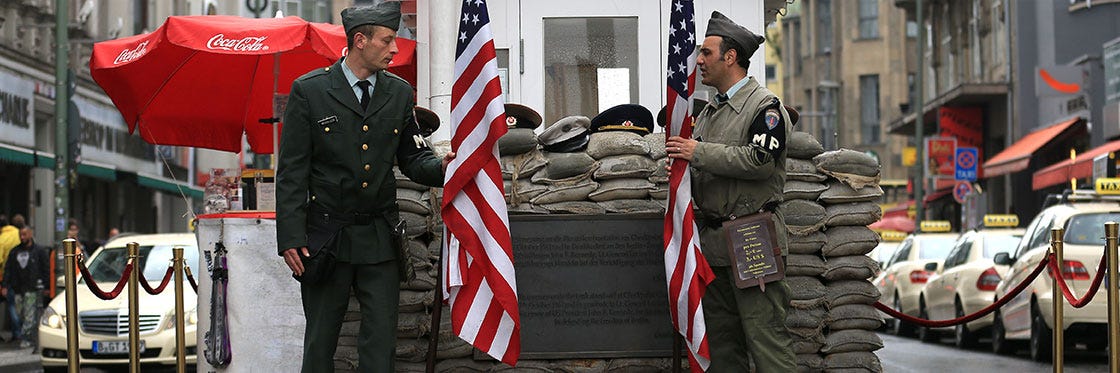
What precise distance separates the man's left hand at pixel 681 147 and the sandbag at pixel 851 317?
5.40ft

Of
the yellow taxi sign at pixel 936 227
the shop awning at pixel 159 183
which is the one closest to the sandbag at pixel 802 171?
the yellow taxi sign at pixel 936 227

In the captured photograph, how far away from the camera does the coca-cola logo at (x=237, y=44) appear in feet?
44.6

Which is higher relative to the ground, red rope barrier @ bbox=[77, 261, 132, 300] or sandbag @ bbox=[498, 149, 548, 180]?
sandbag @ bbox=[498, 149, 548, 180]

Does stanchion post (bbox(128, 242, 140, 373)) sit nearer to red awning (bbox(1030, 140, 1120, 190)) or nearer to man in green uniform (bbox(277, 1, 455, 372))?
man in green uniform (bbox(277, 1, 455, 372))

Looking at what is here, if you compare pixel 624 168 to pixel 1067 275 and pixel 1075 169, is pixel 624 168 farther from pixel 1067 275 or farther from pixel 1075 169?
pixel 1075 169

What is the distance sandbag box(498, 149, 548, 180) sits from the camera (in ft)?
30.3

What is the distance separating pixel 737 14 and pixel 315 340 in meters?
6.13

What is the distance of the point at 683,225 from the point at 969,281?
13.8 m

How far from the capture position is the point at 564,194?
9195 mm

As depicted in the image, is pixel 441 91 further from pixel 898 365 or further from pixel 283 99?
pixel 898 365

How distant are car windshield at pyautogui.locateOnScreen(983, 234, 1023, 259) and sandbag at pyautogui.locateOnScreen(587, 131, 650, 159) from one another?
43.5ft

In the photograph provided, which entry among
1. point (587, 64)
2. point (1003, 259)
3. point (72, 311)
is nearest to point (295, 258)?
point (72, 311)

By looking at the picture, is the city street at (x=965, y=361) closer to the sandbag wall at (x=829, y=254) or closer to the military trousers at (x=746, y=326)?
the sandbag wall at (x=829, y=254)

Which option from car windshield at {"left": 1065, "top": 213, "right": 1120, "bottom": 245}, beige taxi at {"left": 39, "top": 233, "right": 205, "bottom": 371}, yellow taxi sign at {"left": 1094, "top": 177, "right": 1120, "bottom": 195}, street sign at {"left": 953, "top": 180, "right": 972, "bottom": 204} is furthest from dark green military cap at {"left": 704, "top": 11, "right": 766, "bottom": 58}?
street sign at {"left": 953, "top": 180, "right": 972, "bottom": 204}
